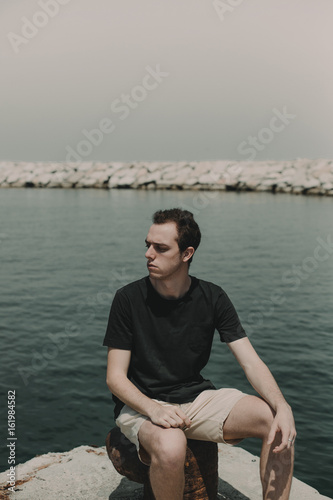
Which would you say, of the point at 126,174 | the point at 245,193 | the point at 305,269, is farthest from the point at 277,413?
the point at 126,174

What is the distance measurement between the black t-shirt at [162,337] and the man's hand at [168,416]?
0.33 m

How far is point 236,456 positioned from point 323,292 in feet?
38.5

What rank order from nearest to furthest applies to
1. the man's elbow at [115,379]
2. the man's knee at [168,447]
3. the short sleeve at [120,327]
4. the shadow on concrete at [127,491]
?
the man's knee at [168,447]
the man's elbow at [115,379]
the short sleeve at [120,327]
the shadow on concrete at [127,491]

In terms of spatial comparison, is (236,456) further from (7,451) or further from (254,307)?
(254,307)

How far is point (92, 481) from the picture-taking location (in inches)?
193

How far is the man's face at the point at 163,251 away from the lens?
412 centimetres

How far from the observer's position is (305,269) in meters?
20.2

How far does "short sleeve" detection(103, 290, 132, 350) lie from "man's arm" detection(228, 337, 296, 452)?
751 mm

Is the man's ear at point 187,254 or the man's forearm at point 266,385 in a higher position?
the man's ear at point 187,254

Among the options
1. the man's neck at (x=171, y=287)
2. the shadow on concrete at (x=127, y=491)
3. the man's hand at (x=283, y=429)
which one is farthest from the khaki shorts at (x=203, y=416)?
the shadow on concrete at (x=127, y=491)

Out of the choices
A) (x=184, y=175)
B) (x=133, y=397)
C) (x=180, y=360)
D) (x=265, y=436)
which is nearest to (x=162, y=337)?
(x=180, y=360)

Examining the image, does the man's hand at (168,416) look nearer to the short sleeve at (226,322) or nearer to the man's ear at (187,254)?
the short sleeve at (226,322)

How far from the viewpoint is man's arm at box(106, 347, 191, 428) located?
3.72 meters

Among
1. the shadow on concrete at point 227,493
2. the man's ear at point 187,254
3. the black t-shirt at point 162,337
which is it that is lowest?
the shadow on concrete at point 227,493
